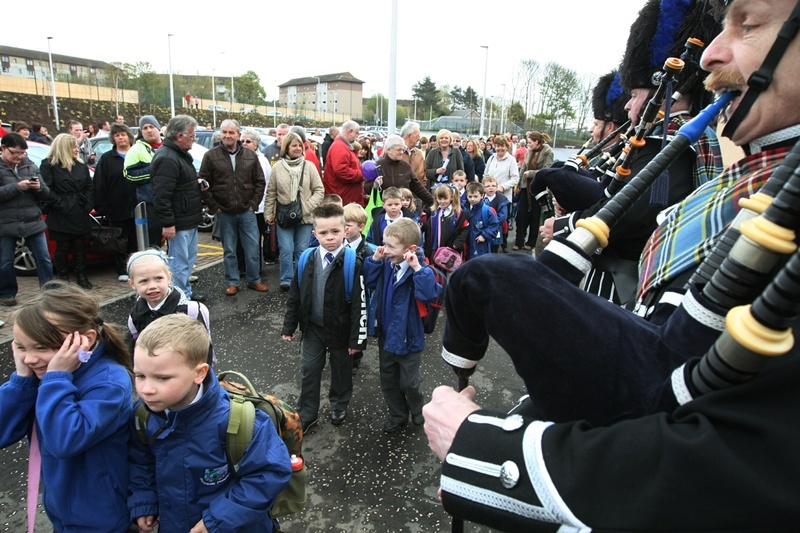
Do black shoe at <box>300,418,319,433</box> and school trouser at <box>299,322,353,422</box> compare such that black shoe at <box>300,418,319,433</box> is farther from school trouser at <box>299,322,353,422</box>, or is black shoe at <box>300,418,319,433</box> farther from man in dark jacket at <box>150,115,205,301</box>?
man in dark jacket at <box>150,115,205,301</box>

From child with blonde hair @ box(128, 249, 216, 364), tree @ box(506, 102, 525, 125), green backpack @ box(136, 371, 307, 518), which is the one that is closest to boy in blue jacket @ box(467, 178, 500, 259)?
child with blonde hair @ box(128, 249, 216, 364)

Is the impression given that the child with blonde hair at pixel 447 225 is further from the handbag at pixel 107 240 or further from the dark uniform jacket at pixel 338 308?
the handbag at pixel 107 240

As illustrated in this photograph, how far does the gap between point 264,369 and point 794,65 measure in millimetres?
4320

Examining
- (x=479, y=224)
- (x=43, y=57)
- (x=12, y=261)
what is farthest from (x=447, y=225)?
(x=43, y=57)

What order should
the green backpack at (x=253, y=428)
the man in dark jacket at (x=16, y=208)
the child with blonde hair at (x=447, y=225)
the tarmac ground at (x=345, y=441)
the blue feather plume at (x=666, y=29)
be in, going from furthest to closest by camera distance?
the child with blonde hair at (x=447, y=225)
the man in dark jacket at (x=16, y=208)
the tarmac ground at (x=345, y=441)
the blue feather plume at (x=666, y=29)
the green backpack at (x=253, y=428)

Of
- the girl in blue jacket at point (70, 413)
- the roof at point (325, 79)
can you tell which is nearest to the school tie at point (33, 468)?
the girl in blue jacket at point (70, 413)

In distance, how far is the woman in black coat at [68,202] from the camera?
19.7 feet

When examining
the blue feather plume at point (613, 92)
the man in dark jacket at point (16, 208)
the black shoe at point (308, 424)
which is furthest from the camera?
the man in dark jacket at point (16, 208)

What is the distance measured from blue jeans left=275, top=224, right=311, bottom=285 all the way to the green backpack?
4241 millimetres

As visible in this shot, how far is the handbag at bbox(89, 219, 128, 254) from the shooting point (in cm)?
644

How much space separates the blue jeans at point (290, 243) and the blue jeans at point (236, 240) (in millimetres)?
346

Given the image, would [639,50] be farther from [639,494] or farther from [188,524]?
[188,524]

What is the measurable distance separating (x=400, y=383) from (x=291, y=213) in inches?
135

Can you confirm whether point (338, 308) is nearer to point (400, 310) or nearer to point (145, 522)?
point (400, 310)
